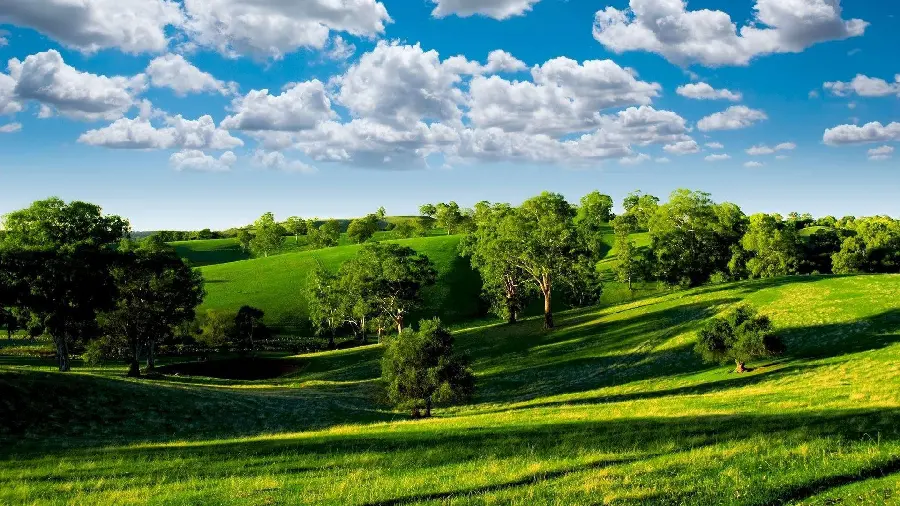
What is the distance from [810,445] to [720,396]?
20640 mm

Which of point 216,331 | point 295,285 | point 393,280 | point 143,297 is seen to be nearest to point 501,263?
point 393,280

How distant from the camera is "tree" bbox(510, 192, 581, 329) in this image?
77750 millimetres

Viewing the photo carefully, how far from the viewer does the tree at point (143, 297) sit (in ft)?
219

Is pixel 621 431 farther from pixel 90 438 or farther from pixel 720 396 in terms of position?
pixel 90 438

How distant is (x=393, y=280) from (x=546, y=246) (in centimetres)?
2798

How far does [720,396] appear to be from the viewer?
1526 inches

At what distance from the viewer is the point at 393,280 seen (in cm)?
9306

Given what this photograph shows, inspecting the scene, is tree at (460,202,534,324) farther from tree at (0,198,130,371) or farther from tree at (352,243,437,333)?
tree at (0,198,130,371)

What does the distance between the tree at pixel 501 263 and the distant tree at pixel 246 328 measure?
39.6 m

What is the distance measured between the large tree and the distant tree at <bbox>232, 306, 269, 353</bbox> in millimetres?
48999

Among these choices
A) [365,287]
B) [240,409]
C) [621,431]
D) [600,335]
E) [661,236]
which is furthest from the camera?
[661,236]

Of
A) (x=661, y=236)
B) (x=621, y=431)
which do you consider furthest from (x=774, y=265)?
(x=621, y=431)

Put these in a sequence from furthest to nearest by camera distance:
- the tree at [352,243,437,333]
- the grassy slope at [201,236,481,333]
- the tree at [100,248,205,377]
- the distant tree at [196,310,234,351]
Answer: the grassy slope at [201,236,481,333] → the distant tree at [196,310,234,351] → the tree at [352,243,437,333] → the tree at [100,248,205,377]

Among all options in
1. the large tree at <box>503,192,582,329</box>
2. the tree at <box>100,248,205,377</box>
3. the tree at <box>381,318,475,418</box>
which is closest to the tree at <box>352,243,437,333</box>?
the large tree at <box>503,192,582,329</box>
